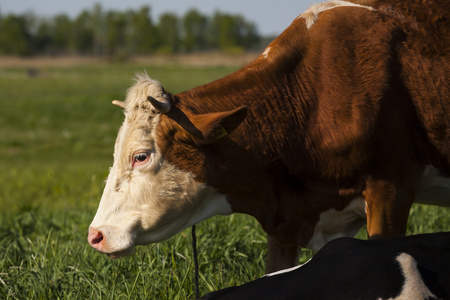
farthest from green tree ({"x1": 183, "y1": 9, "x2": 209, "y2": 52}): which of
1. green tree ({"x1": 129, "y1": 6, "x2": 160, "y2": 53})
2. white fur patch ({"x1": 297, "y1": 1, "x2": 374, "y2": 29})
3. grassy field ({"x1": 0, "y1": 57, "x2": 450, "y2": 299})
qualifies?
white fur patch ({"x1": 297, "y1": 1, "x2": 374, "y2": 29})

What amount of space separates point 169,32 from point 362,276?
167 m

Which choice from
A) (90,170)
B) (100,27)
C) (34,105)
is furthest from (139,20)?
(90,170)

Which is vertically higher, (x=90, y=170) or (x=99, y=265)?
(x=99, y=265)

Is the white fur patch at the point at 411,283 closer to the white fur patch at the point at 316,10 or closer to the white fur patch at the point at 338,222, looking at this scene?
the white fur patch at the point at 338,222

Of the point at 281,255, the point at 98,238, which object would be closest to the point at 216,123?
the point at 98,238

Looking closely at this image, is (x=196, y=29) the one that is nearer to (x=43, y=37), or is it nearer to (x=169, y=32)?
(x=169, y=32)

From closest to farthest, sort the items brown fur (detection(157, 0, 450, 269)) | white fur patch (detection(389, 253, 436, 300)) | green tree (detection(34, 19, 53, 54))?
white fur patch (detection(389, 253, 436, 300)) < brown fur (detection(157, 0, 450, 269)) < green tree (detection(34, 19, 53, 54))

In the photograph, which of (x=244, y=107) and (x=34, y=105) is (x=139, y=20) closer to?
(x=34, y=105)

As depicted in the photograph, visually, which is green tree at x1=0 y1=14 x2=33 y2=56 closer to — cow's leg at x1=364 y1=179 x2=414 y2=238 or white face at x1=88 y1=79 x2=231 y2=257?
white face at x1=88 y1=79 x2=231 y2=257

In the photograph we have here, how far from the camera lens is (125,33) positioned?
154 m

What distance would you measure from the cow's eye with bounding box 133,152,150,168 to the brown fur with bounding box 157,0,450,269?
13cm

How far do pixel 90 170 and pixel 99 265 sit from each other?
8.03 metres

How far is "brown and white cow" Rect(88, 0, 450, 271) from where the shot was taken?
3.61 m

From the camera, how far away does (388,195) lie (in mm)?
3670
